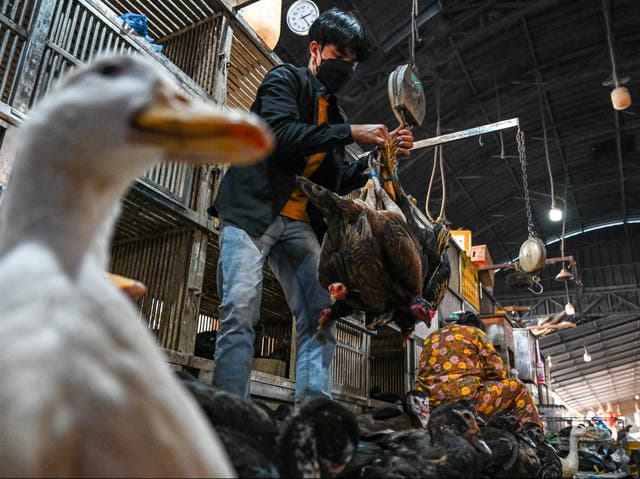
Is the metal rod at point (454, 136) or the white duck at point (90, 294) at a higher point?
the metal rod at point (454, 136)

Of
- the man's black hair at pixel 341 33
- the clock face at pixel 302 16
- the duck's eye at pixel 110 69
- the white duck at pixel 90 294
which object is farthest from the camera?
the clock face at pixel 302 16

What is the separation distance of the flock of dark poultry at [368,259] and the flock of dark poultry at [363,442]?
1.56 feet

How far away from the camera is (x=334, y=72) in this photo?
245 centimetres

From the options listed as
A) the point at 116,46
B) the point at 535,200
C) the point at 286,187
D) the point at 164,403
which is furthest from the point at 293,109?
the point at 535,200

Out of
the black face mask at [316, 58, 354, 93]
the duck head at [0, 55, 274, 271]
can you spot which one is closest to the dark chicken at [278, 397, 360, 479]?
the duck head at [0, 55, 274, 271]

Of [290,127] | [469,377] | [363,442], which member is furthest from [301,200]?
[469,377]

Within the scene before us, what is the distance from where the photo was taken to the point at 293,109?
221 centimetres

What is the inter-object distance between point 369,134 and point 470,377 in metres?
1.88

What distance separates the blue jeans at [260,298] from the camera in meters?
1.92

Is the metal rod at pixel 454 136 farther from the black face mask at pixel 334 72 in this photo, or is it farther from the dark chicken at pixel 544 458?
the dark chicken at pixel 544 458

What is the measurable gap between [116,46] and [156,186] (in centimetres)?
86

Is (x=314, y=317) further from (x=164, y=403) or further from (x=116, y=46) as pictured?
(x=116, y=46)

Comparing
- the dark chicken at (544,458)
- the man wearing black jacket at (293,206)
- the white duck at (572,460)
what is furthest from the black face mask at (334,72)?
the white duck at (572,460)

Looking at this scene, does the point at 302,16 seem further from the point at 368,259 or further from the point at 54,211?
the point at 54,211
